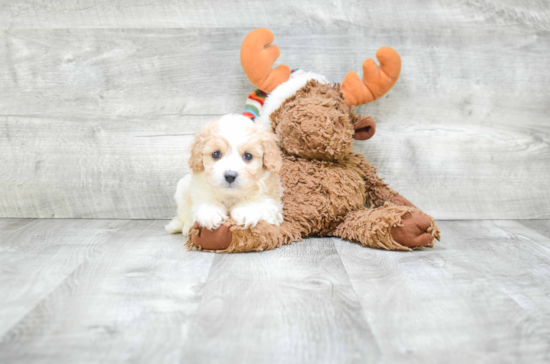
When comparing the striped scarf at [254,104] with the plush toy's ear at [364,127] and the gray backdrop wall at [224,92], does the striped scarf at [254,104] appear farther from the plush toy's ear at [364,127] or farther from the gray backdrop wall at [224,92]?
the plush toy's ear at [364,127]

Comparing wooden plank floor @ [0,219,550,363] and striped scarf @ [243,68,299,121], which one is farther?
striped scarf @ [243,68,299,121]

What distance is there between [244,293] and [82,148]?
3.34 feet

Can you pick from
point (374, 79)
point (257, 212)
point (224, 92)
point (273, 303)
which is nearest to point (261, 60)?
point (224, 92)

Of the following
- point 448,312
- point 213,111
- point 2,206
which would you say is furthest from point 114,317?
point 2,206

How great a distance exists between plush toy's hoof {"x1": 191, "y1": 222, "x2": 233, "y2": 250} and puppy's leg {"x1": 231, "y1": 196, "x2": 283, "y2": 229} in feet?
0.14

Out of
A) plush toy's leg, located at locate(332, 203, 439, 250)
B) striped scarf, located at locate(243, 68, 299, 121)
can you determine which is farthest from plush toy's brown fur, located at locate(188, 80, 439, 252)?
striped scarf, located at locate(243, 68, 299, 121)

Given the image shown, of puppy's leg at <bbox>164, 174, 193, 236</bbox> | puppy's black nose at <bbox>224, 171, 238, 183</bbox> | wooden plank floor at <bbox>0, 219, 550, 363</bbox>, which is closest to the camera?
wooden plank floor at <bbox>0, 219, 550, 363</bbox>

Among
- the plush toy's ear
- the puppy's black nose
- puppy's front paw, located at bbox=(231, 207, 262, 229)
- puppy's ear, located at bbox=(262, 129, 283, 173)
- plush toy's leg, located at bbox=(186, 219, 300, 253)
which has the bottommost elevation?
plush toy's leg, located at bbox=(186, 219, 300, 253)

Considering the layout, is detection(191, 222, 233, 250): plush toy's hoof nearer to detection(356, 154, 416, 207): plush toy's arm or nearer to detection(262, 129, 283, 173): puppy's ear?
detection(262, 129, 283, 173): puppy's ear

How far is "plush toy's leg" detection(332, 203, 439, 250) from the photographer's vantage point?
1.19m

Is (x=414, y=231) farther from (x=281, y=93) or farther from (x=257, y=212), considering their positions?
(x=281, y=93)

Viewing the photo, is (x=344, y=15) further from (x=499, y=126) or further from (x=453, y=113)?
(x=499, y=126)

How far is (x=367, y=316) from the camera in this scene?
2.62ft

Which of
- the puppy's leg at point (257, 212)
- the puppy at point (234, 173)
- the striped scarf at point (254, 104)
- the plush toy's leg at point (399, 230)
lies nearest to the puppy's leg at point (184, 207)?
the puppy at point (234, 173)
